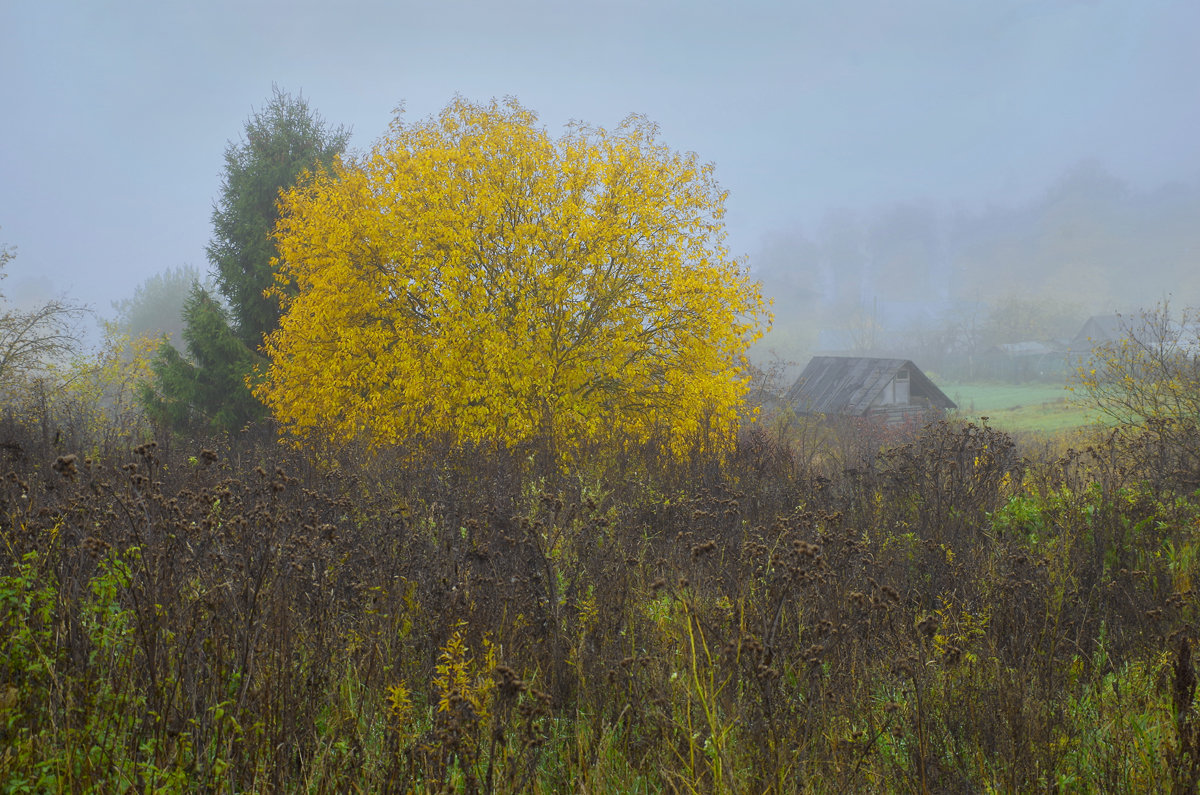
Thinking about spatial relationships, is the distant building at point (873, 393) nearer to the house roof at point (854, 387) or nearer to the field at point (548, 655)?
the house roof at point (854, 387)

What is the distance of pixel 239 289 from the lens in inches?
797

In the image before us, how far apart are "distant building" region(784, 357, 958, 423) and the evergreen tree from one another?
2373cm

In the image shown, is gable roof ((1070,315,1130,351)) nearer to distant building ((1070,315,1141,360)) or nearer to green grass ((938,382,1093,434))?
distant building ((1070,315,1141,360))

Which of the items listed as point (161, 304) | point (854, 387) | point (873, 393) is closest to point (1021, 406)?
point (854, 387)

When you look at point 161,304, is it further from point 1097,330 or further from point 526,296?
point 1097,330

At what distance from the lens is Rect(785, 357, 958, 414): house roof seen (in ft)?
112

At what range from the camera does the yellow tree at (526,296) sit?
473 inches

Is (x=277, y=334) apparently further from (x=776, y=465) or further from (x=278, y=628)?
(x=278, y=628)

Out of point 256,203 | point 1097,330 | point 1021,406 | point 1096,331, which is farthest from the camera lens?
point 1096,331

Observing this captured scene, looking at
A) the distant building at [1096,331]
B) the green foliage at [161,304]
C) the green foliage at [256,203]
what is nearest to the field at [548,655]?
the green foliage at [256,203]

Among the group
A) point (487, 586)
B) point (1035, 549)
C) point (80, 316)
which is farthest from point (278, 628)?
point (80, 316)

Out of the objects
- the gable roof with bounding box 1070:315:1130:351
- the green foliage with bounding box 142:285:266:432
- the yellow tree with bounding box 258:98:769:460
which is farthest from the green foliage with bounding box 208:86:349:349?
the gable roof with bounding box 1070:315:1130:351

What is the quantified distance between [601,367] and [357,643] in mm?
9351

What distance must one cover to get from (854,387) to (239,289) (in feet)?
91.4
